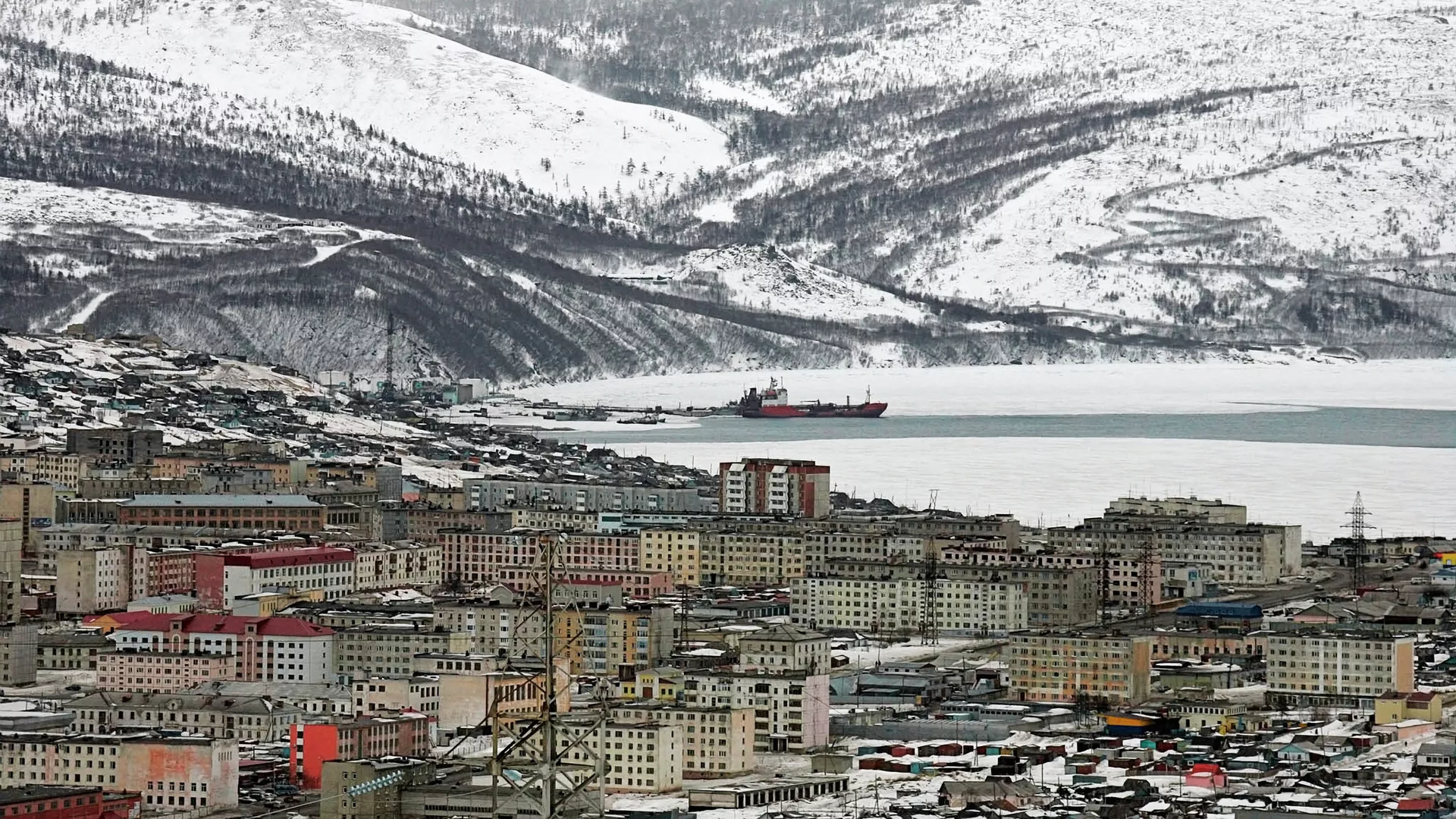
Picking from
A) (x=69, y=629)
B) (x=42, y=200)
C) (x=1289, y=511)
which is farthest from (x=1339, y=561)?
(x=42, y=200)

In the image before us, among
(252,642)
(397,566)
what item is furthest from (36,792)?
(397,566)

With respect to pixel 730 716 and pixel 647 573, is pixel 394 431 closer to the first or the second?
pixel 647 573

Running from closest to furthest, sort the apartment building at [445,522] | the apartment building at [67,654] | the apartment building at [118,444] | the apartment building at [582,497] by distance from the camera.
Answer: the apartment building at [67,654], the apartment building at [445,522], the apartment building at [582,497], the apartment building at [118,444]

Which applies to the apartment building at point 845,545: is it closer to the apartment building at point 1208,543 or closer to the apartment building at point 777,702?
the apartment building at point 1208,543

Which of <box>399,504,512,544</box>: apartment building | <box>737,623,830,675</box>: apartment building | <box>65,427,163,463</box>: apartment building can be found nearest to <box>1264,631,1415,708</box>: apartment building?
<box>737,623,830,675</box>: apartment building

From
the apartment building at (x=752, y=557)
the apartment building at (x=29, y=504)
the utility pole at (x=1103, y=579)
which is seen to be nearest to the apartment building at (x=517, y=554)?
the apartment building at (x=752, y=557)

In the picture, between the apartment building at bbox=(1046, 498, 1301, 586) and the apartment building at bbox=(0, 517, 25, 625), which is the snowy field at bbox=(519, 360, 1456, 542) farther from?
the apartment building at bbox=(0, 517, 25, 625)
